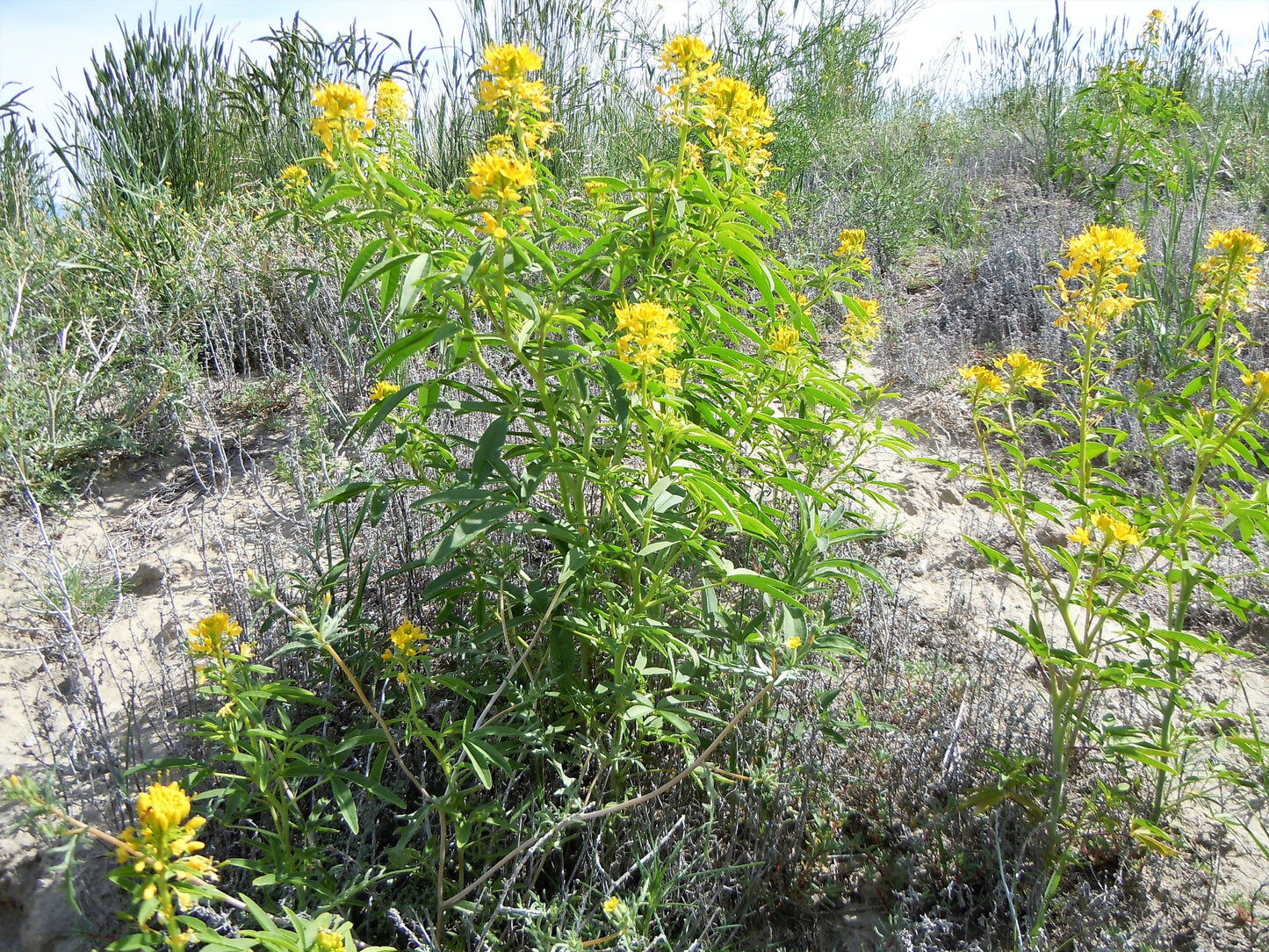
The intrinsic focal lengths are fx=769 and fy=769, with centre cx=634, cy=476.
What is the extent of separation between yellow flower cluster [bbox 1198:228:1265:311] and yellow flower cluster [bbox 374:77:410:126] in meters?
1.72

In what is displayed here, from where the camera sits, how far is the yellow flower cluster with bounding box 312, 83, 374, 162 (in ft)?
4.10

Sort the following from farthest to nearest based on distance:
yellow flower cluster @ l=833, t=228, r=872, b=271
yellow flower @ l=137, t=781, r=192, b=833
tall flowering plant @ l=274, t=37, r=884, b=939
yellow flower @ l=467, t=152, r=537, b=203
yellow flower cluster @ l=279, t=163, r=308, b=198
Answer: yellow flower cluster @ l=279, t=163, r=308, b=198
yellow flower cluster @ l=833, t=228, r=872, b=271
tall flowering plant @ l=274, t=37, r=884, b=939
yellow flower @ l=467, t=152, r=537, b=203
yellow flower @ l=137, t=781, r=192, b=833

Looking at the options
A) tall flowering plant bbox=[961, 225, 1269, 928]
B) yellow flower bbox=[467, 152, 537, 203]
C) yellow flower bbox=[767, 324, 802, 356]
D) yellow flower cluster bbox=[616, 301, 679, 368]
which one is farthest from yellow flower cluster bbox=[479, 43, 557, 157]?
tall flowering plant bbox=[961, 225, 1269, 928]

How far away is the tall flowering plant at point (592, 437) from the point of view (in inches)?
52.2

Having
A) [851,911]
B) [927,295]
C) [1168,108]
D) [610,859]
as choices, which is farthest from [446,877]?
[1168,108]

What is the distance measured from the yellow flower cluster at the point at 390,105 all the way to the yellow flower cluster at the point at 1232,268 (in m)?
1.72

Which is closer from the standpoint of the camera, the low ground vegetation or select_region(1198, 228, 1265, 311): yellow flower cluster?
the low ground vegetation

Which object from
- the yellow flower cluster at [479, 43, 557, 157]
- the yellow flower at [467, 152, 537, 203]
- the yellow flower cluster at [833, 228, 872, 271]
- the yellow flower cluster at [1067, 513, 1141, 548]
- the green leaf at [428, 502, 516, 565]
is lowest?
the yellow flower cluster at [1067, 513, 1141, 548]

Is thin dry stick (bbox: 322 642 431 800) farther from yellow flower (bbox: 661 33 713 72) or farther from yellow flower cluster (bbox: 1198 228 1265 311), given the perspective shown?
yellow flower cluster (bbox: 1198 228 1265 311)

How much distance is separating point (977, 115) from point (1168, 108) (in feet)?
12.0

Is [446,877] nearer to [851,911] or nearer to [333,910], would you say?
[333,910]

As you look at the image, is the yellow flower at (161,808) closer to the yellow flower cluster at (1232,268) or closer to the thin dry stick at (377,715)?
the thin dry stick at (377,715)

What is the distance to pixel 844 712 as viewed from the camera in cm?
200

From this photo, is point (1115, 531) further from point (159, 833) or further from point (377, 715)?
point (159, 833)
